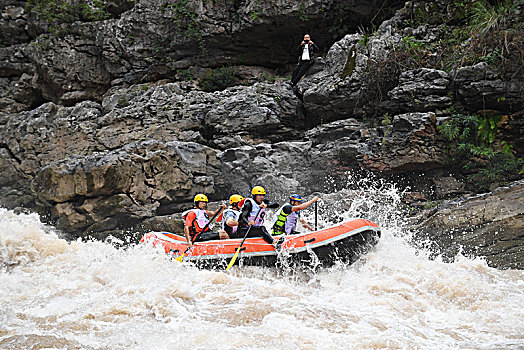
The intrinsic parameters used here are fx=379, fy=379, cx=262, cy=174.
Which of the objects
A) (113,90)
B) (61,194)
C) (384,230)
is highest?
(113,90)

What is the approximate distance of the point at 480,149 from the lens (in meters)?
7.98

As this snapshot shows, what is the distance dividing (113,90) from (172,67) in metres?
2.27

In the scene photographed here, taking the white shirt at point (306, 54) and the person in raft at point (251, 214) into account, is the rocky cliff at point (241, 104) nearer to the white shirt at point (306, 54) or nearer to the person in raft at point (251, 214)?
the white shirt at point (306, 54)

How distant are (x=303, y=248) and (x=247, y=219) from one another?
1184 mm

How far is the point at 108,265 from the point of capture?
19.7 ft

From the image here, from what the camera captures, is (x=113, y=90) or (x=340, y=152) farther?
(x=113, y=90)

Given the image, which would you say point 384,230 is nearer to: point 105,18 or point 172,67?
point 172,67

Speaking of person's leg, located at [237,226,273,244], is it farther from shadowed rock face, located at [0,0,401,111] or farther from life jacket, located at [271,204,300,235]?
shadowed rock face, located at [0,0,401,111]

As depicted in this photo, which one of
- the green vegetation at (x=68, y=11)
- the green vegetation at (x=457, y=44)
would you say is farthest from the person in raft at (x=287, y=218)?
the green vegetation at (x=68, y=11)

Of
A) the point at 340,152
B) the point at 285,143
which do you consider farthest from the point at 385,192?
the point at 285,143

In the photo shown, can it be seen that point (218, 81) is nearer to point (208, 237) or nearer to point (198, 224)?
point (198, 224)

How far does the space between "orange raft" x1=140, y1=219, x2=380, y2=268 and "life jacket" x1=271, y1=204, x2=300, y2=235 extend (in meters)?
0.72

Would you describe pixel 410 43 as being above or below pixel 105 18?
below

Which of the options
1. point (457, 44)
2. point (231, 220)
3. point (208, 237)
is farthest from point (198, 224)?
point (457, 44)
